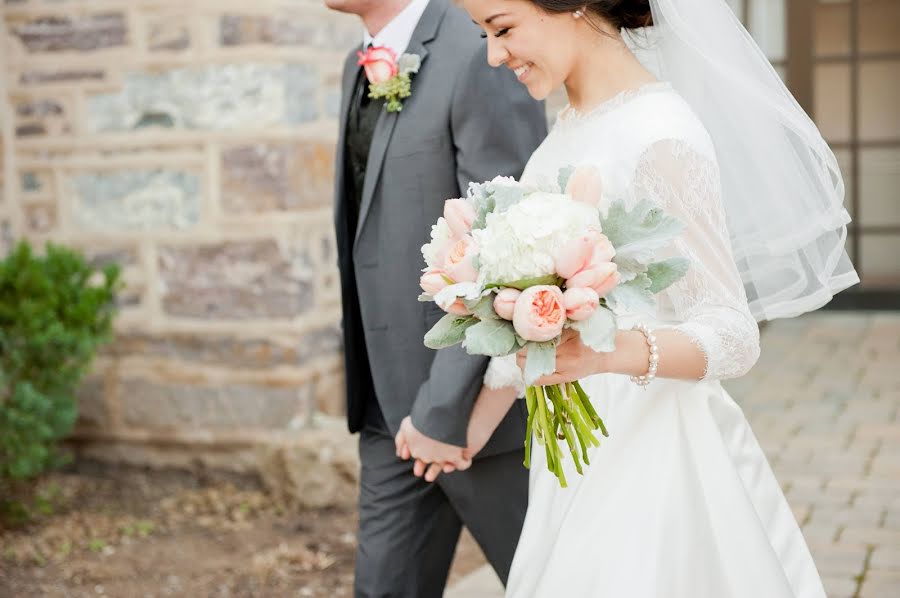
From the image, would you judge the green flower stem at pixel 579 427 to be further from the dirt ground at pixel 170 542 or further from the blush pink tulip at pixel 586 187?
the dirt ground at pixel 170 542

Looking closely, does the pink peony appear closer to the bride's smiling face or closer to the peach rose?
the bride's smiling face

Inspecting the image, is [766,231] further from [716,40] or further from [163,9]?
[163,9]

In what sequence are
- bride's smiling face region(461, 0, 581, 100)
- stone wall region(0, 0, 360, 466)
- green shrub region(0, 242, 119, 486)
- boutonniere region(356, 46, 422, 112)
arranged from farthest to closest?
stone wall region(0, 0, 360, 466)
green shrub region(0, 242, 119, 486)
boutonniere region(356, 46, 422, 112)
bride's smiling face region(461, 0, 581, 100)

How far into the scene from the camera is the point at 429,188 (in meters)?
2.86

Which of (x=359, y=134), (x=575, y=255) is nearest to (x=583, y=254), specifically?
(x=575, y=255)

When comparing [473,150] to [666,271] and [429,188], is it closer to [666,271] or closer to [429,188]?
[429,188]

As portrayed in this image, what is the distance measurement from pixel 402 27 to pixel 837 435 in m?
3.82

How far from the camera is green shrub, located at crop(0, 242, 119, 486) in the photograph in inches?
184

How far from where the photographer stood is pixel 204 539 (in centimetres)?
487

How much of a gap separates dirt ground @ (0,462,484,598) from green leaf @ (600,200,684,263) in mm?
2670

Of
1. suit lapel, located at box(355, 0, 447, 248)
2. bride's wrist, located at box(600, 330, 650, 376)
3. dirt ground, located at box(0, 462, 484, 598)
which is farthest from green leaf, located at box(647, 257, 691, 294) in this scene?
dirt ground, located at box(0, 462, 484, 598)

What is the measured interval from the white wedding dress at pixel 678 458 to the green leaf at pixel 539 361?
29 cm

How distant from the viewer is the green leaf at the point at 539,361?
1.89 meters

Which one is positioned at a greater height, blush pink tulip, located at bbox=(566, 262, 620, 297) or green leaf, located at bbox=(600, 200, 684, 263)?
green leaf, located at bbox=(600, 200, 684, 263)
